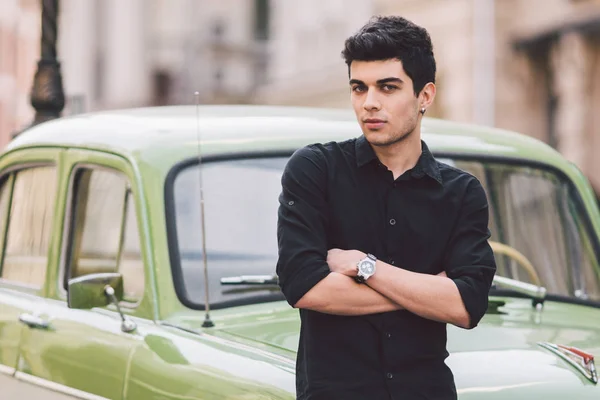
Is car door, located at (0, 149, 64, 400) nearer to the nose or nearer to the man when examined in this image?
the man

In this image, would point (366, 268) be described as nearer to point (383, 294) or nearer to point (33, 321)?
point (383, 294)

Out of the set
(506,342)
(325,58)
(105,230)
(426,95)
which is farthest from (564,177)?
(325,58)

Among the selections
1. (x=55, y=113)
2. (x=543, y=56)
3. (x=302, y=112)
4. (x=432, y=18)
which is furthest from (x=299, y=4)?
(x=302, y=112)

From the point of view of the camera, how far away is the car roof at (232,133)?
5.29 metres

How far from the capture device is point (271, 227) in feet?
16.9

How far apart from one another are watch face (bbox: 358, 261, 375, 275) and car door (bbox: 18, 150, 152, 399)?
1454 millimetres

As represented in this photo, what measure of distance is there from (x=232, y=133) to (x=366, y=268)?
6.46 feet

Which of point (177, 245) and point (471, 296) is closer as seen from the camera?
point (471, 296)

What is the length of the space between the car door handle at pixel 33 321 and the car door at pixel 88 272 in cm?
1

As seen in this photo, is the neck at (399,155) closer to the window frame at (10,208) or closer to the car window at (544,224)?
the car window at (544,224)

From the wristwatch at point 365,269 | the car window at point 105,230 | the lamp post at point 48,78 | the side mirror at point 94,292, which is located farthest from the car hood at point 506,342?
the lamp post at point 48,78

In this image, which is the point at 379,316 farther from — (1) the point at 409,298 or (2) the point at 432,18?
(2) the point at 432,18

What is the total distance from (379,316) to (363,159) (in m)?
0.35

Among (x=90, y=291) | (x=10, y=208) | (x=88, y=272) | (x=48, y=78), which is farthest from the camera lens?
(x=48, y=78)
